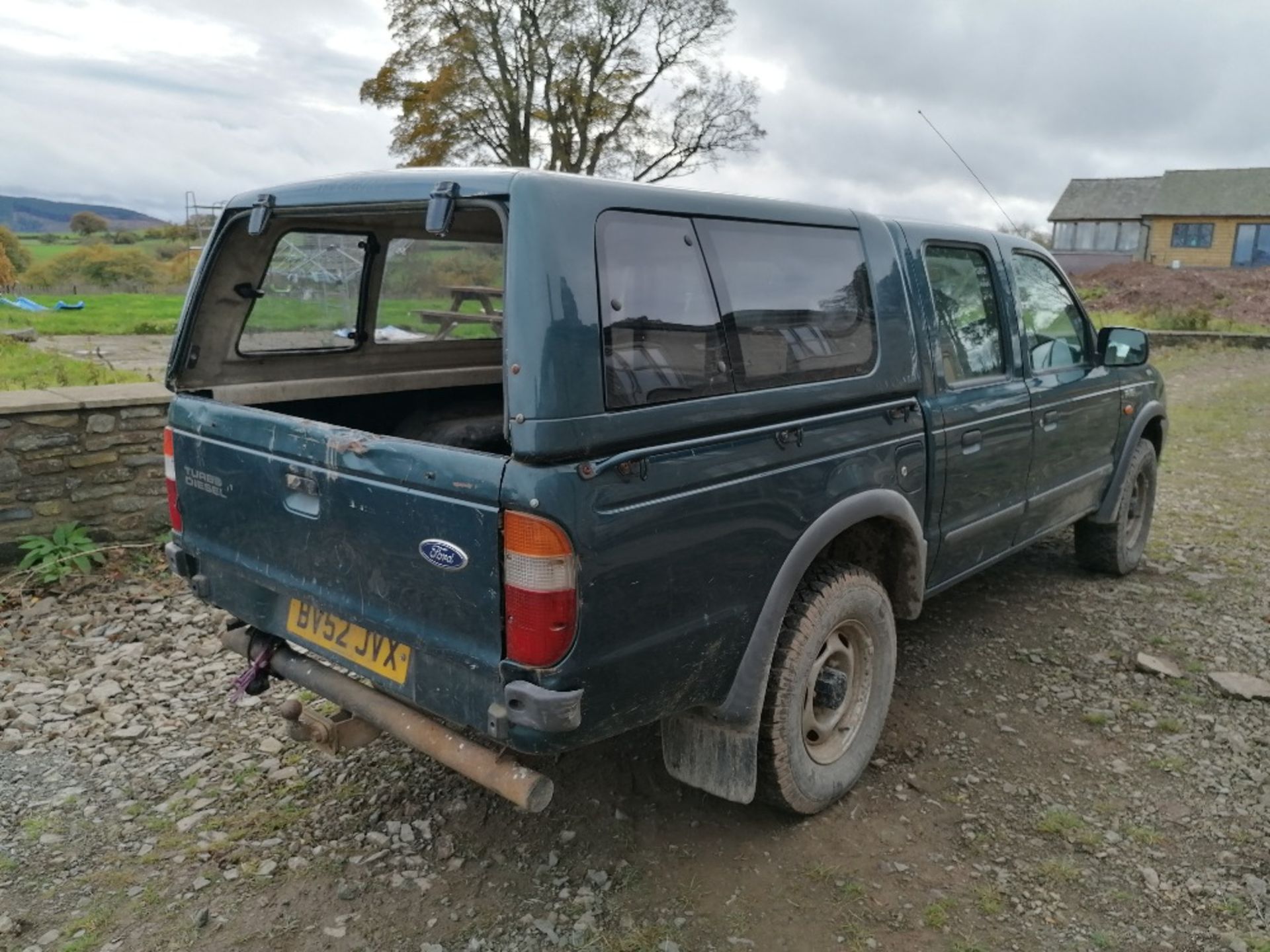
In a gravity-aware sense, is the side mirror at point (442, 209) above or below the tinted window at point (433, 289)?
above

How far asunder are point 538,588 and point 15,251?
24.5 m

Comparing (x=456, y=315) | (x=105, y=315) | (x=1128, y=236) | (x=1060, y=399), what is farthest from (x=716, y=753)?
(x=1128, y=236)

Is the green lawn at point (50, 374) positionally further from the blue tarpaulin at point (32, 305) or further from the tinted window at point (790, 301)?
the blue tarpaulin at point (32, 305)

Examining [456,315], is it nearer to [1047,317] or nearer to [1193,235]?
[1047,317]

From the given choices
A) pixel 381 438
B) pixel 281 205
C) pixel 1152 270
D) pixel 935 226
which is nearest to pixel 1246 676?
pixel 935 226

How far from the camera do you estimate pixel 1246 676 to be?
13.9 ft

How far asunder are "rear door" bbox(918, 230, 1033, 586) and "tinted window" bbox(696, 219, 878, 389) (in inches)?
18.0

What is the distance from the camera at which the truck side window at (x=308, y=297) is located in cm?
350

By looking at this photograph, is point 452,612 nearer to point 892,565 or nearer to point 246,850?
point 246,850

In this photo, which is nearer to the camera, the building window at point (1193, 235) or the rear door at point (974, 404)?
the rear door at point (974, 404)

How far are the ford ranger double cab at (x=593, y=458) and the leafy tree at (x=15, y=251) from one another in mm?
20378

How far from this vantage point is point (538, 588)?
2.16 metres

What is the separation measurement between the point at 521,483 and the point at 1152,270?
39677 millimetres

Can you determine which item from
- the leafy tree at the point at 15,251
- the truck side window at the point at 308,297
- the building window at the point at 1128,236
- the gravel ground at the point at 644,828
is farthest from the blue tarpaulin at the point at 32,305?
the building window at the point at 1128,236
